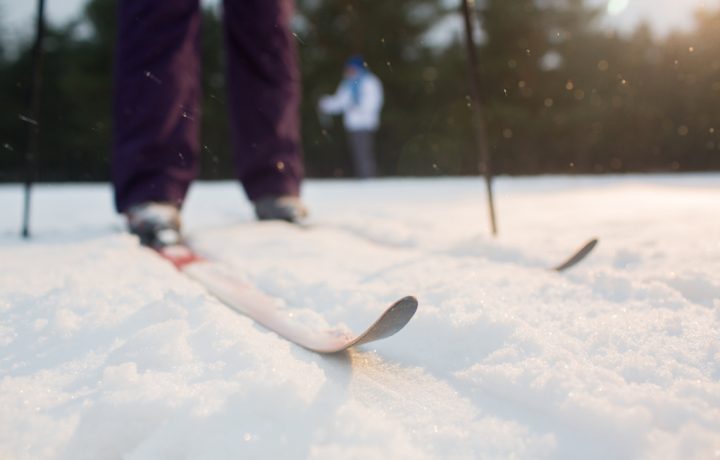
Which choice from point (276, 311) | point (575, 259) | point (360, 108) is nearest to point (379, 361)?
point (276, 311)

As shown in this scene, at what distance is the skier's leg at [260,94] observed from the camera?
5.98ft

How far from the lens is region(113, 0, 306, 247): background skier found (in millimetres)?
1546

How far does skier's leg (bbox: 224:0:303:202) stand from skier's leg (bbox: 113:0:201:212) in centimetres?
23

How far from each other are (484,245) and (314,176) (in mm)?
16457

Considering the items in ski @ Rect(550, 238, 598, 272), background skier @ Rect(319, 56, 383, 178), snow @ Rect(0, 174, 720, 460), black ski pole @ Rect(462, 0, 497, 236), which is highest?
background skier @ Rect(319, 56, 383, 178)

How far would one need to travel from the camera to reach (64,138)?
19.3m

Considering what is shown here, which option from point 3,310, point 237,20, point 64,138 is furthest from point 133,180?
point 64,138

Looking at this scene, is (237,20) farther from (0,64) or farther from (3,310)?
(0,64)

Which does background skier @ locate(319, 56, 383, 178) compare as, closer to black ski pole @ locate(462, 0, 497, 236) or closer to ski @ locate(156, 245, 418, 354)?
black ski pole @ locate(462, 0, 497, 236)

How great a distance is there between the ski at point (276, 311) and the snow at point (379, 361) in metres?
0.03

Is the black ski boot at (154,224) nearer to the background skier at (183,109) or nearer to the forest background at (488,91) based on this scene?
the background skier at (183,109)

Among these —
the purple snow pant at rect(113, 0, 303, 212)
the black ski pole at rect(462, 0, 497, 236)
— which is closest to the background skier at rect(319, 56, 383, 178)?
the purple snow pant at rect(113, 0, 303, 212)

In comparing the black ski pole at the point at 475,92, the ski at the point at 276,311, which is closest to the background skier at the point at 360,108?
the black ski pole at the point at 475,92

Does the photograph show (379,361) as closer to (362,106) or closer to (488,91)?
(362,106)
